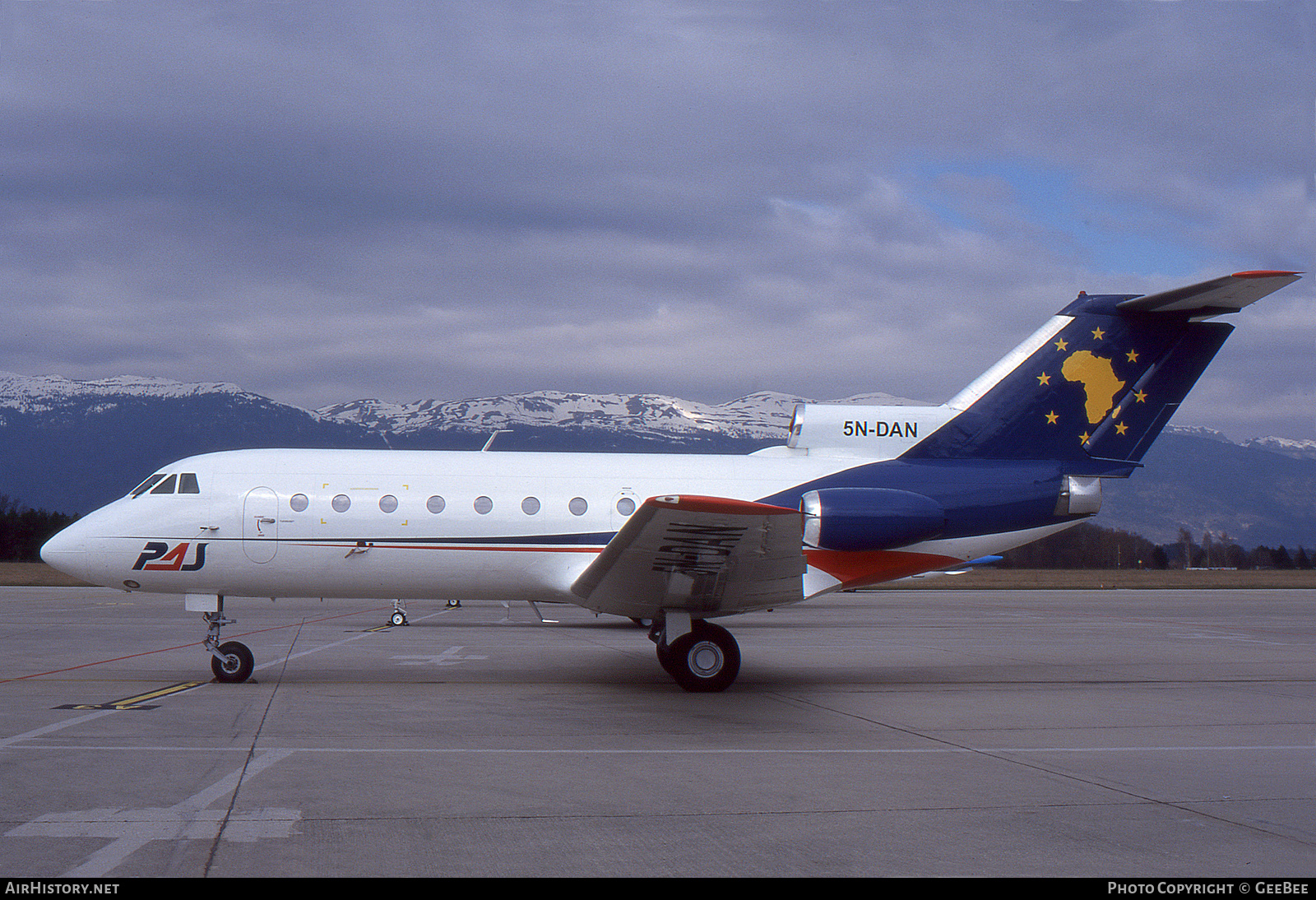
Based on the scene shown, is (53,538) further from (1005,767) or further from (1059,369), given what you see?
(1059,369)

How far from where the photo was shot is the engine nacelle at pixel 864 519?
1264 cm

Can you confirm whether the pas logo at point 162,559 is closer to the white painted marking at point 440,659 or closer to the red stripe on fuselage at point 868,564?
the white painted marking at point 440,659

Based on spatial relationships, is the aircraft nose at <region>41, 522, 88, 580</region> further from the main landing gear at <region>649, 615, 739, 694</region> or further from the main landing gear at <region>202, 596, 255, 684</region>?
the main landing gear at <region>649, 615, 739, 694</region>

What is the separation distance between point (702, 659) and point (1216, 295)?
7896mm

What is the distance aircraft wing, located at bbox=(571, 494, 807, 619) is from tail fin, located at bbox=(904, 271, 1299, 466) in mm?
3367

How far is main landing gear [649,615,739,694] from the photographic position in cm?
1254

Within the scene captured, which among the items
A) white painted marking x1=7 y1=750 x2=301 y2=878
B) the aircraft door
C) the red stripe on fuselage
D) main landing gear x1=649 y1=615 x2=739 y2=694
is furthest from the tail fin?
white painted marking x1=7 y1=750 x2=301 y2=878

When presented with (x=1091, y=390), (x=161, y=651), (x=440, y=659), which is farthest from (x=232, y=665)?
(x=1091, y=390)

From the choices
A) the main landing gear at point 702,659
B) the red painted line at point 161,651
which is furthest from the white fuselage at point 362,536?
the red painted line at point 161,651

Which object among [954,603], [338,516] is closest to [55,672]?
[338,516]

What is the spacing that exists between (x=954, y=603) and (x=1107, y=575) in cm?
4204

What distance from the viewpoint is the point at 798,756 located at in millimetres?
8695

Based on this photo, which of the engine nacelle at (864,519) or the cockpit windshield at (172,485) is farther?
the cockpit windshield at (172,485)

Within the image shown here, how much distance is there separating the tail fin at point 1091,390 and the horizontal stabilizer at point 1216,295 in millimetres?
141
